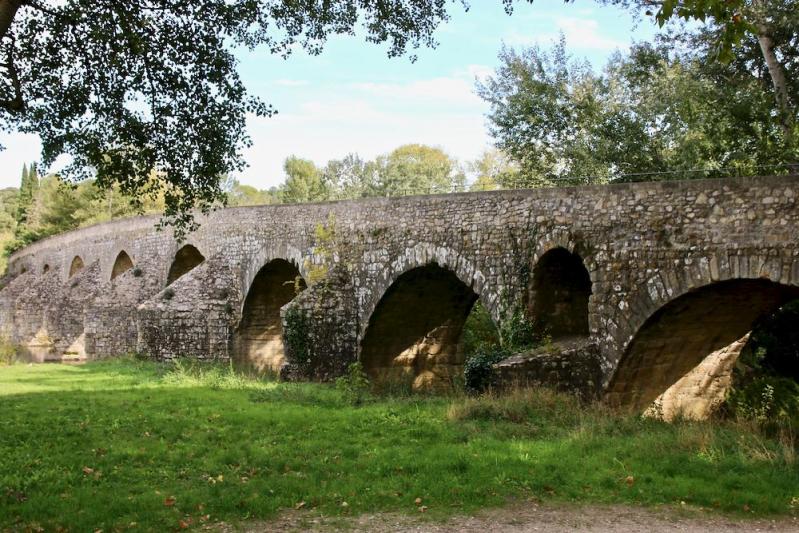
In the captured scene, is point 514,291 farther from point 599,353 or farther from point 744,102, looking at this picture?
point 744,102

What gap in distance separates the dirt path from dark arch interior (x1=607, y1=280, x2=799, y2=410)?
5011 millimetres

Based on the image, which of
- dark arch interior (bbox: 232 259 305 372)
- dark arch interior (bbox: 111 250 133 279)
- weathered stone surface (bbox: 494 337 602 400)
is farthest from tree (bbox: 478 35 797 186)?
dark arch interior (bbox: 111 250 133 279)

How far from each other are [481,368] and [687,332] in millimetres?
3565

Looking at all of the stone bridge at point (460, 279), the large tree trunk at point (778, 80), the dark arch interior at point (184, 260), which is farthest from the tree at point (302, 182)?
the large tree trunk at point (778, 80)

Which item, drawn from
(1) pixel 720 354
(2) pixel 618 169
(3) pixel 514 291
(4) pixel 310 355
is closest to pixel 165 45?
(3) pixel 514 291

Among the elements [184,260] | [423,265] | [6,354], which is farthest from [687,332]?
[6,354]

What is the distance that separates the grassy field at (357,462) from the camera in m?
7.20

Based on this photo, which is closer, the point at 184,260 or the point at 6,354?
the point at 184,260

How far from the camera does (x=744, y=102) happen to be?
56.7 ft

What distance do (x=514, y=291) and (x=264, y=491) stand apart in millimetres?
7852

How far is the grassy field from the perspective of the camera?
7.20 m

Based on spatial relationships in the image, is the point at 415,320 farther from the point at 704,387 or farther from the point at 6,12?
the point at 6,12

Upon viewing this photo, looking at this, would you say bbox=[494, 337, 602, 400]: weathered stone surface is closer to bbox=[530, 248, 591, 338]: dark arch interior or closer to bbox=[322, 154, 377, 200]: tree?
bbox=[530, 248, 591, 338]: dark arch interior

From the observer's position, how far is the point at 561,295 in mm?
14430
